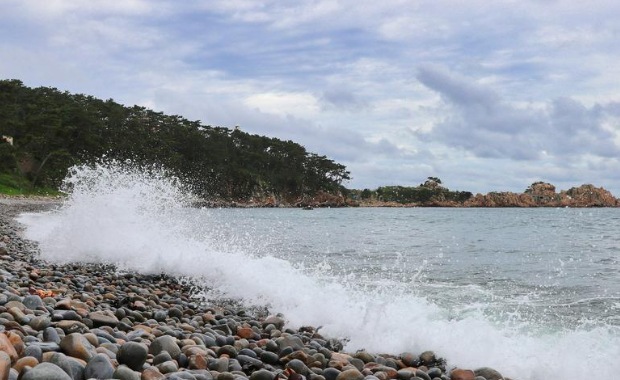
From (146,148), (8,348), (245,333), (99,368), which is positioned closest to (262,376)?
(99,368)

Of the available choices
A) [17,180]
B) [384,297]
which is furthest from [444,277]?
[17,180]

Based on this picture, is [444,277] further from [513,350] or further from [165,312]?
[165,312]

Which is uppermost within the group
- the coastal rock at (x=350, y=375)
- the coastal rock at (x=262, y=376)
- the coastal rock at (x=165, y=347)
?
the coastal rock at (x=165, y=347)

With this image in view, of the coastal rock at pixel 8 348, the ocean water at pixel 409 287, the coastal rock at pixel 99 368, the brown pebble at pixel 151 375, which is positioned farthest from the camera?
the ocean water at pixel 409 287

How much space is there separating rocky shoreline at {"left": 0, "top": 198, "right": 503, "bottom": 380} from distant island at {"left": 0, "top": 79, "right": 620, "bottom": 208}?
52.2 meters

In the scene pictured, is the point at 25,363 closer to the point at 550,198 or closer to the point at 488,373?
the point at 488,373

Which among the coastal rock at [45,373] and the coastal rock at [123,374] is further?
the coastal rock at [123,374]

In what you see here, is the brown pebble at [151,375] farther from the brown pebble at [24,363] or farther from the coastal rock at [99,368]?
the brown pebble at [24,363]

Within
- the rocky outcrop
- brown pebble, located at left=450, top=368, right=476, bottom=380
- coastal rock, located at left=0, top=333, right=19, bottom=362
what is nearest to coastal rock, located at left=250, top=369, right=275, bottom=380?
coastal rock, located at left=0, top=333, right=19, bottom=362

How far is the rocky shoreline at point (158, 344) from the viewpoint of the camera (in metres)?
3.60

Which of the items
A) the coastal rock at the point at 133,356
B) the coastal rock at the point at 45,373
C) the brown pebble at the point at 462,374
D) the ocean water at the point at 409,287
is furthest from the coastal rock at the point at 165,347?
the brown pebble at the point at 462,374

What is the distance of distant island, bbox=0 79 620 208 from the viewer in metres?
60.1

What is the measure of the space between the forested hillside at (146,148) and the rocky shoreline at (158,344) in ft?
172

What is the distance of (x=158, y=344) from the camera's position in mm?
4707
